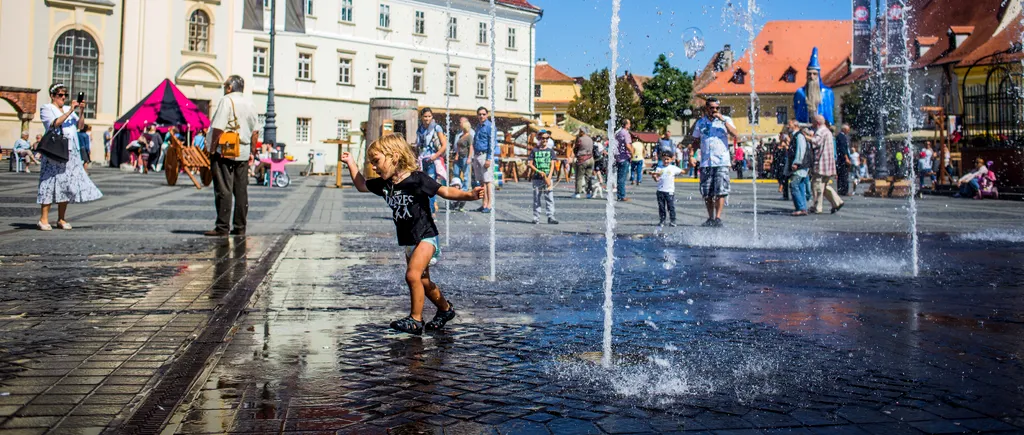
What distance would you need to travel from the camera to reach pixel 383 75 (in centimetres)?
6009

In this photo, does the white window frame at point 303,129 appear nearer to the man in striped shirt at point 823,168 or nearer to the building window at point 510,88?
the building window at point 510,88

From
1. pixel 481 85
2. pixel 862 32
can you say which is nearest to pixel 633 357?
pixel 862 32

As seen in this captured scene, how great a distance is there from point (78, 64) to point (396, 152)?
39.6 meters

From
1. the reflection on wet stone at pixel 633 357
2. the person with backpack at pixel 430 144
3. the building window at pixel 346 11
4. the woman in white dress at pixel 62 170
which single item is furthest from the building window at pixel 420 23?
the reflection on wet stone at pixel 633 357

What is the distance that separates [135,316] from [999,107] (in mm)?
25931

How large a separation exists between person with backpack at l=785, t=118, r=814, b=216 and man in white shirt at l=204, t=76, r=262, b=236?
33.0 feet

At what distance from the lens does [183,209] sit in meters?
16.6

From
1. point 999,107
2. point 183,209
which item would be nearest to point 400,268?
point 183,209

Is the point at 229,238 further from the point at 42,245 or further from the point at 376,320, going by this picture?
the point at 376,320

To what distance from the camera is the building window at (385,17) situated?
197ft

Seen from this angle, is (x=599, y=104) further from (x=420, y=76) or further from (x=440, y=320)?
(x=440, y=320)

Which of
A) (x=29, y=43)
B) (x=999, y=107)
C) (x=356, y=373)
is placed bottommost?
(x=356, y=373)

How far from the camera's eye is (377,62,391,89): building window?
59.7m

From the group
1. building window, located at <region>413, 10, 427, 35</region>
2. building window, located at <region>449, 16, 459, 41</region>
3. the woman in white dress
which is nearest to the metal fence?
the woman in white dress
